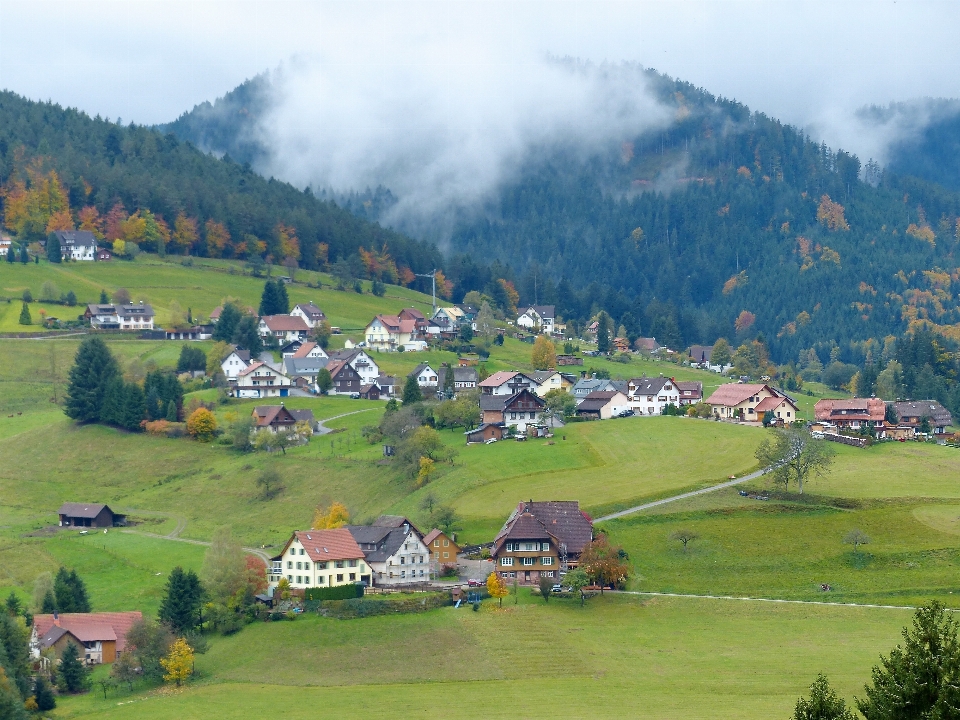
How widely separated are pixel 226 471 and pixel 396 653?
4052 cm

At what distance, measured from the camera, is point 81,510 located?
288 feet

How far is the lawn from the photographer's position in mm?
51875

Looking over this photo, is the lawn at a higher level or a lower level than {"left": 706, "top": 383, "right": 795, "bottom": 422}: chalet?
lower

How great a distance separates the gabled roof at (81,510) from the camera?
87.2 meters

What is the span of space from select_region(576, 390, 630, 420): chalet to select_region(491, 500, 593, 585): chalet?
122ft

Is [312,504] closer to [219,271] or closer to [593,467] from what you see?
[593,467]

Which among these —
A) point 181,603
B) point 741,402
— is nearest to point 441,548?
point 181,603

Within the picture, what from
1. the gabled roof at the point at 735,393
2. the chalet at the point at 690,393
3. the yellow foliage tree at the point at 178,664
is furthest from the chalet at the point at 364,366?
the yellow foliage tree at the point at 178,664

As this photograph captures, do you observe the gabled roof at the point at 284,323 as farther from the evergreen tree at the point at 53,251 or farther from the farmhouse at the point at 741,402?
the farmhouse at the point at 741,402

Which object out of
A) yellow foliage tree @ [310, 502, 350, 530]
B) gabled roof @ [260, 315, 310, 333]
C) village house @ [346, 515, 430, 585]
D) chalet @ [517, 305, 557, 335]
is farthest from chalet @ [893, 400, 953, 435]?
chalet @ [517, 305, 557, 335]

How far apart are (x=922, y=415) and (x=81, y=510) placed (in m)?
66.0

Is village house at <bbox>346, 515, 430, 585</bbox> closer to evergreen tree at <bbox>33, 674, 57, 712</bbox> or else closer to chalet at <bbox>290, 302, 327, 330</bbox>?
evergreen tree at <bbox>33, 674, 57, 712</bbox>

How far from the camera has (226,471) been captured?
313 feet

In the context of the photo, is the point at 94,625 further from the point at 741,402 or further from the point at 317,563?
the point at 741,402
